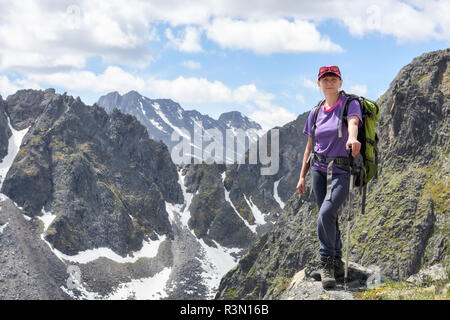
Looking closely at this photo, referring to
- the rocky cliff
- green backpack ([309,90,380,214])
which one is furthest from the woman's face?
the rocky cliff

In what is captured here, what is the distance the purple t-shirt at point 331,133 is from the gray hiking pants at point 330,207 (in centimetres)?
23

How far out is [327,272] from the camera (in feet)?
34.7

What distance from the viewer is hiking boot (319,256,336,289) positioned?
10367mm

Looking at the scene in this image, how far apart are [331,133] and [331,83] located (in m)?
1.29

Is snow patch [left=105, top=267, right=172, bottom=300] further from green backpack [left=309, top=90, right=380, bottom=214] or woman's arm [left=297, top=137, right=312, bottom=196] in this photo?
green backpack [left=309, top=90, right=380, bottom=214]

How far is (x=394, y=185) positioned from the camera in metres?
102

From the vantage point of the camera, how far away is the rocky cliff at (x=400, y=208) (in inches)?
3497

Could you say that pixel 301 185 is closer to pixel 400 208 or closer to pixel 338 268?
pixel 338 268

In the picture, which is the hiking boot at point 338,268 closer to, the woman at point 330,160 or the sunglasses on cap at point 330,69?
the woman at point 330,160

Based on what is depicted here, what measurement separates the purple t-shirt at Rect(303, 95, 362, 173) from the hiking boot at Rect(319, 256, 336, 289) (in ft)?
8.06

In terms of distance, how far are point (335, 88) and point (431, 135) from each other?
111307mm

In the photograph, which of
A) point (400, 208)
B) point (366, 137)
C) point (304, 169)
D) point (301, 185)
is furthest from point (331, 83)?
point (400, 208)
